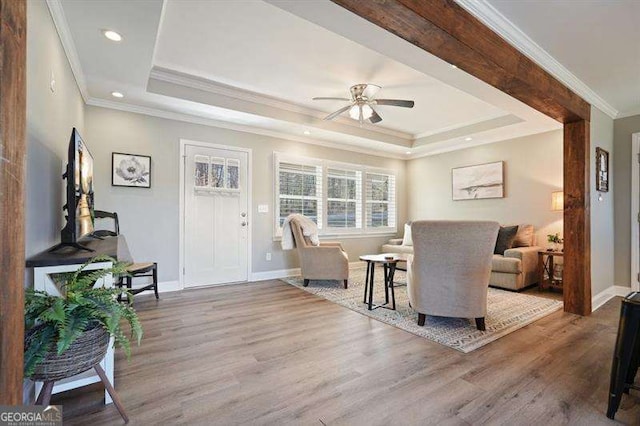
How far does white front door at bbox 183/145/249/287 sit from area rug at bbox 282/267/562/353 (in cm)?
107

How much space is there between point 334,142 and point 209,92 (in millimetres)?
2498

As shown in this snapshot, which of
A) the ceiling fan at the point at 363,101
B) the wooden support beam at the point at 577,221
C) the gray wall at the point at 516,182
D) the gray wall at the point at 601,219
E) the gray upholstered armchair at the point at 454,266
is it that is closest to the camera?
the gray upholstered armchair at the point at 454,266

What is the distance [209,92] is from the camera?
382 centimetres

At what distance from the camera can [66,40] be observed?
2318 mm

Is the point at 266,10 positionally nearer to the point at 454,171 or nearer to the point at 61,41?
the point at 61,41

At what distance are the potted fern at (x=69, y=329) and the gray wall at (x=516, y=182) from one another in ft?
18.3

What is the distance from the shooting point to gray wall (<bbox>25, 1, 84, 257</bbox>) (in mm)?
1666

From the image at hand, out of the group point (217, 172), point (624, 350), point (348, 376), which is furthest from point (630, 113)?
point (217, 172)

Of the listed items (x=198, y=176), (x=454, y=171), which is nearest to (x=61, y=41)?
(x=198, y=176)

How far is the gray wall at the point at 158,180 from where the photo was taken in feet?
12.2

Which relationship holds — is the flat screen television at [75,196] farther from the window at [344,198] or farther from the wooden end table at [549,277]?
the wooden end table at [549,277]

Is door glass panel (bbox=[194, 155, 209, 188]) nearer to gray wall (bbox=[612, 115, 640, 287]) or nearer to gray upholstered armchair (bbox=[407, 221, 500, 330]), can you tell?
gray upholstered armchair (bbox=[407, 221, 500, 330])

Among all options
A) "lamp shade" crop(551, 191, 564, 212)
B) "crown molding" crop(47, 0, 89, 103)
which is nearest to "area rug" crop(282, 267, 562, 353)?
"lamp shade" crop(551, 191, 564, 212)

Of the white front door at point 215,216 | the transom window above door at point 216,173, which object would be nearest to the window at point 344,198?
the white front door at point 215,216
